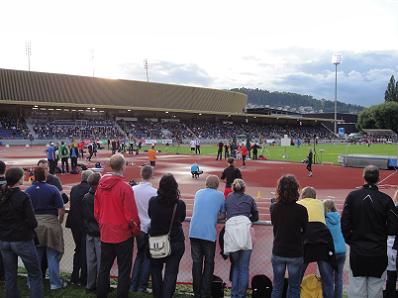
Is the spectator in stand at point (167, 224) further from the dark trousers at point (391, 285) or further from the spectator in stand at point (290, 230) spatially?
the dark trousers at point (391, 285)

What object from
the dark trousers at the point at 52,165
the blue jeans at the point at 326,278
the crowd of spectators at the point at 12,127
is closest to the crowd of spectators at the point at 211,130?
the crowd of spectators at the point at 12,127

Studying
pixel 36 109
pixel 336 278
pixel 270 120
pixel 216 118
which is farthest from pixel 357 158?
pixel 270 120

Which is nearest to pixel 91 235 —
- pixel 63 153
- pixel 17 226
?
pixel 17 226

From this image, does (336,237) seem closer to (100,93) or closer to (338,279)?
(338,279)

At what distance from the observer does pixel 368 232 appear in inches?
212

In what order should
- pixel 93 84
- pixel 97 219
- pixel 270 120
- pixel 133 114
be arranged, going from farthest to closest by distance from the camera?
pixel 270 120 < pixel 133 114 < pixel 93 84 < pixel 97 219

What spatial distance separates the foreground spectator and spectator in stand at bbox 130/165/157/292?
4.61ft

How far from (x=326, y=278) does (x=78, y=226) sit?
372cm

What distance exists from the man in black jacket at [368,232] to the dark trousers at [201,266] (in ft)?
6.01

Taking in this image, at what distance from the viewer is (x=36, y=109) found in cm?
7619

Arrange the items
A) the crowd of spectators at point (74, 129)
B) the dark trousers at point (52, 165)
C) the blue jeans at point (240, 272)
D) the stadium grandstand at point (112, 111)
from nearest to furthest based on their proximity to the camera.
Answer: the blue jeans at point (240, 272) < the dark trousers at point (52, 165) < the crowd of spectators at point (74, 129) < the stadium grandstand at point (112, 111)

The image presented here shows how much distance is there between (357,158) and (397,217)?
27.2 meters

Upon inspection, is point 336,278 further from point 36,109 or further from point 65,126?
point 36,109

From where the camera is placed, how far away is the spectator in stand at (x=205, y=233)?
623cm
